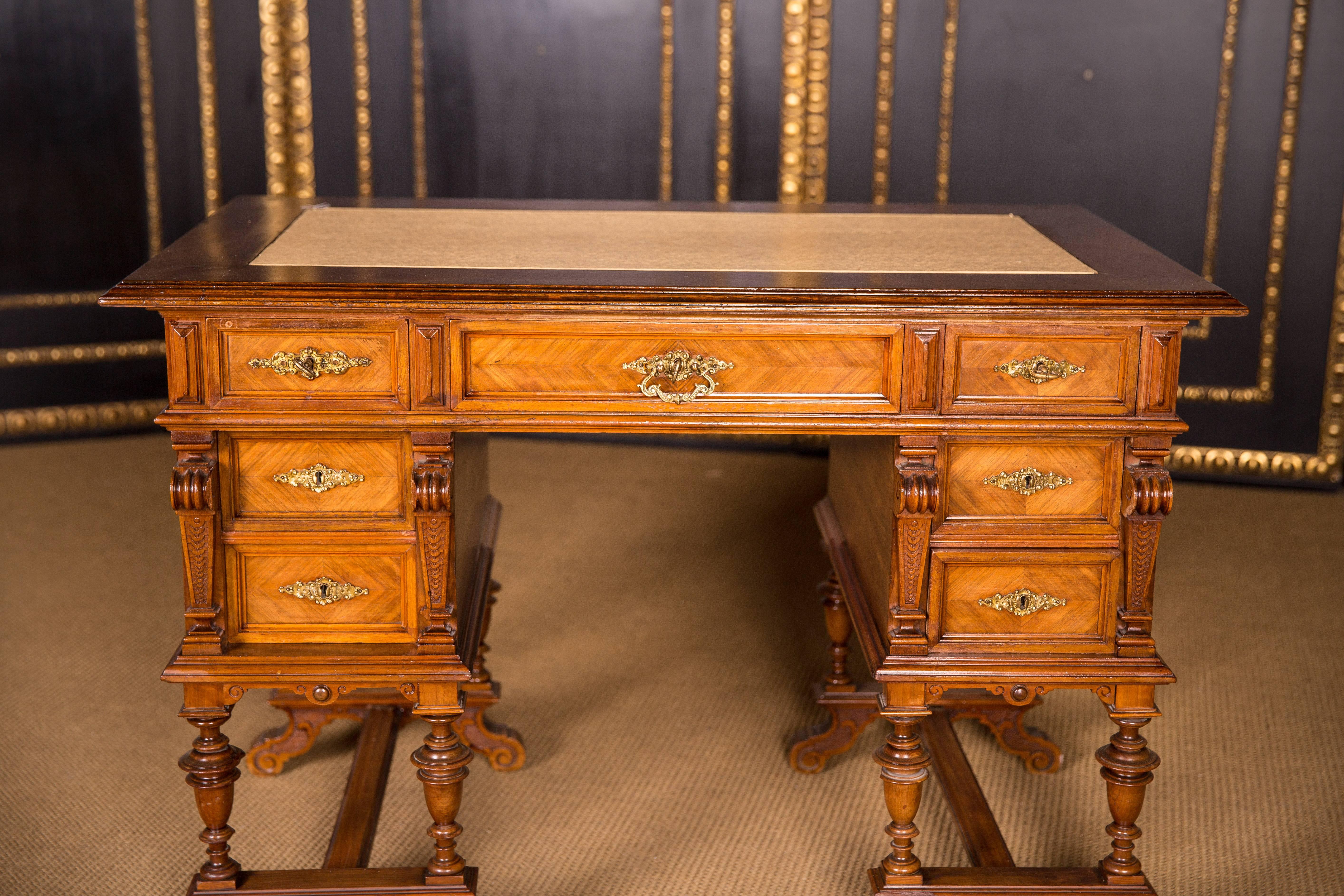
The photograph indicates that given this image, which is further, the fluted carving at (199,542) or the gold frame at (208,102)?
the gold frame at (208,102)

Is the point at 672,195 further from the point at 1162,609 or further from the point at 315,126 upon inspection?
the point at 1162,609

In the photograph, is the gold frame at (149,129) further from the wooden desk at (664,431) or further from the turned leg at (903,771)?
the turned leg at (903,771)

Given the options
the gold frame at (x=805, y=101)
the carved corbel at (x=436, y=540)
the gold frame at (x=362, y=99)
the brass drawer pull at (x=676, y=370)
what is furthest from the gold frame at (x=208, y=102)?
the brass drawer pull at (x=676, y=370)

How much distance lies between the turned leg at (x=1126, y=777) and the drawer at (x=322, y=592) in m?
1.12

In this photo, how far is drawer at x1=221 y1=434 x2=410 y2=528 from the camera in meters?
2.05

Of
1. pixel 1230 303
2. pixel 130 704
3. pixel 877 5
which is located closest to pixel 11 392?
pixel 130 704

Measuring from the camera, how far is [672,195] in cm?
454

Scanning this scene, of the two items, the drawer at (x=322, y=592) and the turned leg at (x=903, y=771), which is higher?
the drawer at (x=322, y=592)

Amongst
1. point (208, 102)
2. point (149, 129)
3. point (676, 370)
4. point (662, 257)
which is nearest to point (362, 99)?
point (208, 102)

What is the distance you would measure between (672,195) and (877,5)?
0.88 m

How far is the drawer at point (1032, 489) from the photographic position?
2064 millimetres

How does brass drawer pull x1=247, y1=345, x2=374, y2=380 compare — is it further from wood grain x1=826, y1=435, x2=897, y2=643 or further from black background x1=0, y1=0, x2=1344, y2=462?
black background x1=0, y1=0, x2=1344, y2=462

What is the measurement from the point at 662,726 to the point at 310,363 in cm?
128

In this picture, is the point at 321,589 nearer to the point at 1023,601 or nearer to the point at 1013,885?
the point at 1023,601
